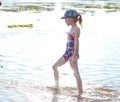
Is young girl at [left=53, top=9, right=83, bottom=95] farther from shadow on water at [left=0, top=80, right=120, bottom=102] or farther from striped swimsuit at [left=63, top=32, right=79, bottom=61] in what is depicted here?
shadow on water at [left=0, top=80, right=120, bottom=102]

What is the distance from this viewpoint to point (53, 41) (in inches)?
804

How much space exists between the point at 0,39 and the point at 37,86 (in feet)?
34.0

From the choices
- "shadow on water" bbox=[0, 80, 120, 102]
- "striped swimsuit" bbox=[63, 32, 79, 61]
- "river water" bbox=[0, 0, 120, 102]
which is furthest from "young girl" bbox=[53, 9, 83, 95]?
"river water" bbox=[0, 0, 120, 102]

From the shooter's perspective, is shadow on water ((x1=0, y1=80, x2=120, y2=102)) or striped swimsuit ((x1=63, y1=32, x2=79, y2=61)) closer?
shadow on water ((x1=0, y1=80, x2=120, y2=102))

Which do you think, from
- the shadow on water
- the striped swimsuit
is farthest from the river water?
the striped swimsuit

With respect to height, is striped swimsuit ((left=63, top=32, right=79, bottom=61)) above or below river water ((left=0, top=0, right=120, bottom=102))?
above

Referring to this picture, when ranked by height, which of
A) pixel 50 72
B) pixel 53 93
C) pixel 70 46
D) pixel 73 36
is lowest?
pixel 50 72

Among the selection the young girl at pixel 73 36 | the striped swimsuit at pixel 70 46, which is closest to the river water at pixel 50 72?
the young girl at pixel 73 36

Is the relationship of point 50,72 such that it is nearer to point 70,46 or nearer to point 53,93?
point 53,93

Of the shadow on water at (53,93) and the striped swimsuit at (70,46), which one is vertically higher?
the striped swimsuit at (70,46)

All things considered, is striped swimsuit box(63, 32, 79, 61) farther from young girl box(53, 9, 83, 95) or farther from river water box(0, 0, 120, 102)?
river water box(0, 0, 120, 102)

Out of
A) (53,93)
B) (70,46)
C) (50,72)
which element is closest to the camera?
(70,46)

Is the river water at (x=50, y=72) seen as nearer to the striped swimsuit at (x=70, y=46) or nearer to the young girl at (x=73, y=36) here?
the young girl at (x=73, y=36)

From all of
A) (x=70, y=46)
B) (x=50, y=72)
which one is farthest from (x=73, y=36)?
(x=50, y=72)
